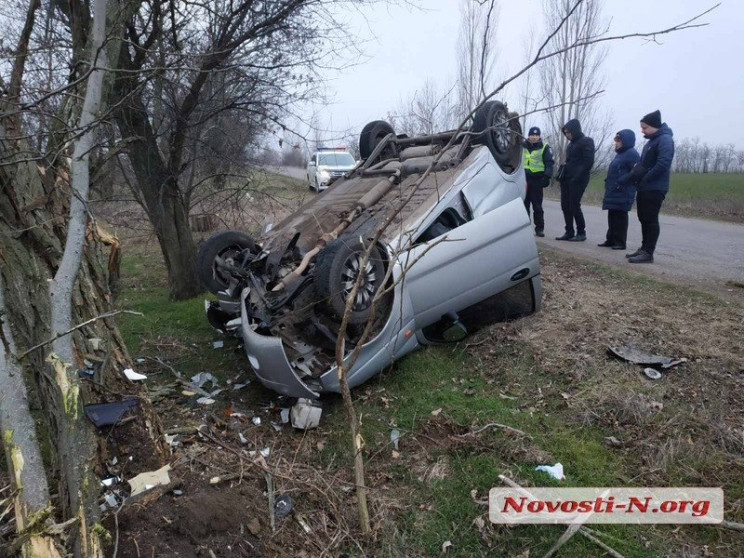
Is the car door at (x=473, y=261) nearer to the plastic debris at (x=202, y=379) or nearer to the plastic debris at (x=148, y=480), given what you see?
the plastic debris at (x=202, y=379)

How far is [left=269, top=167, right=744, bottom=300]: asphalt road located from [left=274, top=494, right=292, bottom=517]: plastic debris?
472cm

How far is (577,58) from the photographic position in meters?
21.5

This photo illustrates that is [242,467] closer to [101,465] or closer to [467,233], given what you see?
[101,465]

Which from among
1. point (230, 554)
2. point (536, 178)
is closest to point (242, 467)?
point (230, 554)

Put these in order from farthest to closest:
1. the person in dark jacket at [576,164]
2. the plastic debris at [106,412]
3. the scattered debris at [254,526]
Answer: the person in dark jacket at [576,164] → the plastic debris at [106,412] → the scattered debris at [254,526]

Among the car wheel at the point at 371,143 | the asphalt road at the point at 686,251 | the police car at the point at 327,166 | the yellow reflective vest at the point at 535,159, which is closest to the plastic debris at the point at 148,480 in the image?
the car wheel at the point at 371,143

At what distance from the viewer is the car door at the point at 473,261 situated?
14.7ft

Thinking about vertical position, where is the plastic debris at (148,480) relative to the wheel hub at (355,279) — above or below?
below

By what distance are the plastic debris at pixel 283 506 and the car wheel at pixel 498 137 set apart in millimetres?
3890

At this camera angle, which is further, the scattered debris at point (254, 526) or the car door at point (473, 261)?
the car door at point (473, 261)

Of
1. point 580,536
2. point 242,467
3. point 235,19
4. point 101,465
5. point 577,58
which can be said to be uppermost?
point 577,58

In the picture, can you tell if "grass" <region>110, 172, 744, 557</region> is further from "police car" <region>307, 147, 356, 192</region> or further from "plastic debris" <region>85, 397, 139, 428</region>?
"police car" <region>307, 147, 356, 192</region>

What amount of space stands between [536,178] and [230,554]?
7523 millimetres

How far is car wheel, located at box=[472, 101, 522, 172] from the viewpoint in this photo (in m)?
5.51
